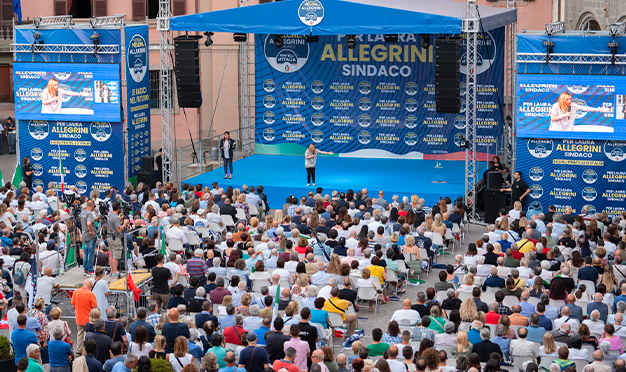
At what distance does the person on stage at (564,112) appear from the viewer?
19406mm

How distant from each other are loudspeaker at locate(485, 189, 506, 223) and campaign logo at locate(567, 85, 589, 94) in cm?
299

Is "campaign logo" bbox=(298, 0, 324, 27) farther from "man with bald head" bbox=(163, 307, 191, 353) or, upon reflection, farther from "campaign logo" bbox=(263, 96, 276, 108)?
"man with bald head" bbox=(163, 307, 191, 353)

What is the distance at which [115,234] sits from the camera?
14562mm

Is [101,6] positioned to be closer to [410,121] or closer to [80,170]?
[80,170]

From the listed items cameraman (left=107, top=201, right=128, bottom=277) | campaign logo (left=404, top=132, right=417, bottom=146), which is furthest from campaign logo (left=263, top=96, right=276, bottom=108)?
cameraman (left=107, top=201, right=128, bottom=277)

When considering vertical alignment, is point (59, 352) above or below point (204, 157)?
below

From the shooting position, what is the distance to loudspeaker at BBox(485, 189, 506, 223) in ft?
65.7

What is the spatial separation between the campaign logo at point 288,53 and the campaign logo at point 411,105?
11.9ft

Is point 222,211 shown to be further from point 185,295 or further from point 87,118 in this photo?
point 87,118

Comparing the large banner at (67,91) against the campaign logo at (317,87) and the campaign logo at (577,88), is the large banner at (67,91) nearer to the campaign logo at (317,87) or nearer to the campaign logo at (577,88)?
the campaign logo at (317,87)

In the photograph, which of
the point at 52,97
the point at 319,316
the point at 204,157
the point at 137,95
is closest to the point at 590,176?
the point at 319,316

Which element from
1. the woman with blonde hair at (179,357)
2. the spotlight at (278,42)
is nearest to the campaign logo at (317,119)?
the spotlight at (278,42)

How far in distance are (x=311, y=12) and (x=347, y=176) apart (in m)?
5.24

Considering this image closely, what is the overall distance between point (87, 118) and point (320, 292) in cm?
1301
